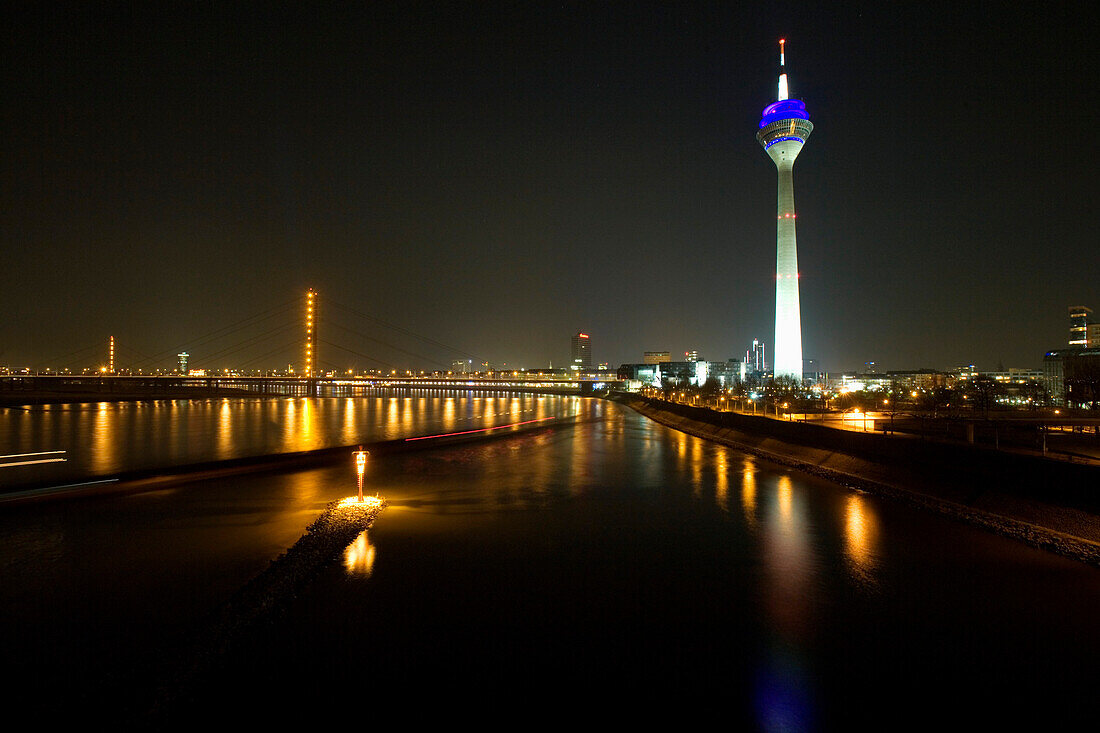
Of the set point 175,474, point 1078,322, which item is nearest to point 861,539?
point 175,474

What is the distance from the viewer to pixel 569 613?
679 centimetres

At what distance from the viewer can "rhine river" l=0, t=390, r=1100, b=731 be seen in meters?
4.90

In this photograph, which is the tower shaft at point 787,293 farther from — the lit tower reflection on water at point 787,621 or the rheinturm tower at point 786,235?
the lit tower reflection on water at point 787,621

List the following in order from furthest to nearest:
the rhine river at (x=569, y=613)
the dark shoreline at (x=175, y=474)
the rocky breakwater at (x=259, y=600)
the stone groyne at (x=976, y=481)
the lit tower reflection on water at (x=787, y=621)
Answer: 1. the dark shoreline at (x=175, y=474)
2. the stone groyne at (x=976, y=481)
3. the rocky breakwater at (x=259, y=600)
4. the rhine river at (x=569, y=613)
5. the lit tower reflection on water at (x=787, y=621)

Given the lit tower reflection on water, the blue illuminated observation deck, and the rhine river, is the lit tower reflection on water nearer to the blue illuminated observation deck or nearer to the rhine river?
the rhine river

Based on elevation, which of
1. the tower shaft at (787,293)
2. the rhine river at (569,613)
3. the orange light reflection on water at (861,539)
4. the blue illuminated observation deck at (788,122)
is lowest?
the orange light reflection on water at (861,539)

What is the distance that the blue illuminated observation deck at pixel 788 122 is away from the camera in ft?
390

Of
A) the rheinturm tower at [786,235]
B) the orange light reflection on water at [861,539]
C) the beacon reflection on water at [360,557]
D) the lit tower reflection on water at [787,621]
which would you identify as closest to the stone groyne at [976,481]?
the orange light reflection on water at [861,539]

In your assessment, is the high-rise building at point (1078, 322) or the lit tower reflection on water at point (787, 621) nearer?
the lit tower reflection on water at point (787, 621)

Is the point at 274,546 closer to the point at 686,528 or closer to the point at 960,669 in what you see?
the point at 686,528

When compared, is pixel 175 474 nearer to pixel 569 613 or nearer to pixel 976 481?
pixel 569 613

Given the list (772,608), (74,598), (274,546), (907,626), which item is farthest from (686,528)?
(74,598)

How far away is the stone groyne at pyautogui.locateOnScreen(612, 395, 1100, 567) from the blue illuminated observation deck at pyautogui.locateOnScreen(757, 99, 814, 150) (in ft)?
390

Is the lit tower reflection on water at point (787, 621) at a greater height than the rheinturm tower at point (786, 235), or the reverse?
the rheinturm tower at point (786, 235)
